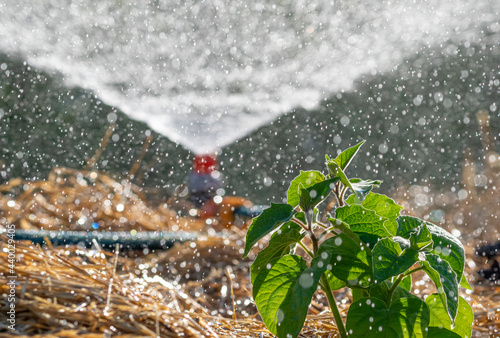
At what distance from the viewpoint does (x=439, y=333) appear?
0.39m

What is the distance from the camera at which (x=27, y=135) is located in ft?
9.71

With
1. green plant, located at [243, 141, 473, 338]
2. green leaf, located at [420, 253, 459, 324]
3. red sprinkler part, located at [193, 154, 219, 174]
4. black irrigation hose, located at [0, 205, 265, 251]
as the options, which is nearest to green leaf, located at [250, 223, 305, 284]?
green plant, located at [243, 141, 473, 338]

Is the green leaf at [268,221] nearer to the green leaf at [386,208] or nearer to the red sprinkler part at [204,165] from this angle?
the green leaf at [386,208]

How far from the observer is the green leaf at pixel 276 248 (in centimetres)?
38

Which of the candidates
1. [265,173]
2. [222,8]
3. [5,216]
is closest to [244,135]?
[265,173]

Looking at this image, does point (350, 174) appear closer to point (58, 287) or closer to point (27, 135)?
point (27, 135)

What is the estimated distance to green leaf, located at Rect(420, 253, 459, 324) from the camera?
31 centimetres

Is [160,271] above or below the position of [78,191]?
below

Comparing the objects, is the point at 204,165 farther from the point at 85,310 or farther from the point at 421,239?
the point at 421,239

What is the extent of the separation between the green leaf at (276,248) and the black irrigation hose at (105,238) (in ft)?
1.73

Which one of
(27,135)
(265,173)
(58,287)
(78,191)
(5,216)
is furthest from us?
(265,173)

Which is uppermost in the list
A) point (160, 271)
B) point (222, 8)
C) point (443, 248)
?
point (222, 8)

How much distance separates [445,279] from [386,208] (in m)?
0.10

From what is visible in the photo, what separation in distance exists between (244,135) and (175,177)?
77 centimetres
